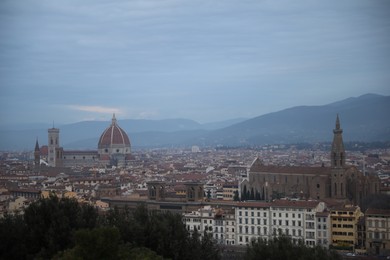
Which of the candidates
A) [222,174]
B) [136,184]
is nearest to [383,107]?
[222,174]

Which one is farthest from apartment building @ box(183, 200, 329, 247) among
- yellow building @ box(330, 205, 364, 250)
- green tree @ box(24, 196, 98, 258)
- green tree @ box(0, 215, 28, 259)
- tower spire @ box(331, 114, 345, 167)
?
green tree @ box(0, 215, 28, 259)

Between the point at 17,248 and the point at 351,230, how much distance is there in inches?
679

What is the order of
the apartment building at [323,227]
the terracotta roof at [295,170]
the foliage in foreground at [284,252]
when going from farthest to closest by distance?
the terracotta roof at [295,170] → the apartment building at [323,227] → the foliage in foreground at [284,252]

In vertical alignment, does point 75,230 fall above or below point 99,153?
below

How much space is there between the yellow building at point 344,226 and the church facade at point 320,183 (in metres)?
9.78

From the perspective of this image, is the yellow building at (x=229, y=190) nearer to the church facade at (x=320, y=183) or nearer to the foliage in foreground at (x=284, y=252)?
the church facade at (x=320, y=183)

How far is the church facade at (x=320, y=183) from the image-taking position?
45.6m

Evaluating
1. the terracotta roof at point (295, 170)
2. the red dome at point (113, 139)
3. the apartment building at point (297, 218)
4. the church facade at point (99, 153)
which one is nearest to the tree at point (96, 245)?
the apartment building at point (297, 218)

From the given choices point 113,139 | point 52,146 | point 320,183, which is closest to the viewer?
point 320,183

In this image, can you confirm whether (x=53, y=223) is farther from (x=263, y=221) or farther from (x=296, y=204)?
(x=296, y=204)

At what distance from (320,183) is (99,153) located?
61176 mm

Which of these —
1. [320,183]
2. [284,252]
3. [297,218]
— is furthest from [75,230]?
[320,183]

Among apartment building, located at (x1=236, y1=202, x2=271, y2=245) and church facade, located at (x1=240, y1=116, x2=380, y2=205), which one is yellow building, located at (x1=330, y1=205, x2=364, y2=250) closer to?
apartment building, located at (x1=236, y1=202, x2=271, y2=245)

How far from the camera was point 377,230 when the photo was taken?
3212cm
